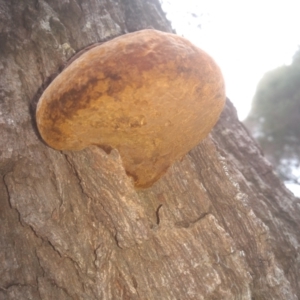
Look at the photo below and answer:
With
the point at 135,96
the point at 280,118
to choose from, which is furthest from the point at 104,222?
the point at 280,118

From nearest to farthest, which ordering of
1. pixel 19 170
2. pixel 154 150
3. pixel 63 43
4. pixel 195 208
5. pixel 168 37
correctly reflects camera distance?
pixel 168 37
pixel 154 150
pixel 19 170
pixel 195 208
pixel 63 43

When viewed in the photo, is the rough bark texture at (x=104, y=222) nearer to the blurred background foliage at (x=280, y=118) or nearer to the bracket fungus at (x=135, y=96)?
the bracket fungus at (x=135, y=96)

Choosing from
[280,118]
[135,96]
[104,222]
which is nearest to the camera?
[135,96]

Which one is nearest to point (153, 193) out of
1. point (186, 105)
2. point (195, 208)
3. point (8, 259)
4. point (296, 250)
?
point (195, 208)

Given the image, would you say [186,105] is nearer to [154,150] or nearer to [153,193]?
[154,150]

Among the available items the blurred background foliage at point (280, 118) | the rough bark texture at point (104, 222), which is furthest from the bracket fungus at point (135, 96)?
the blurred background foliage at point (280, 118)

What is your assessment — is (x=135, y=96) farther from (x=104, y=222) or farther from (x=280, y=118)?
(x=280, y=118)
